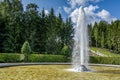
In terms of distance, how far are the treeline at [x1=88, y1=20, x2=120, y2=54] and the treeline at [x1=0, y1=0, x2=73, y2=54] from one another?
1809 centimetres

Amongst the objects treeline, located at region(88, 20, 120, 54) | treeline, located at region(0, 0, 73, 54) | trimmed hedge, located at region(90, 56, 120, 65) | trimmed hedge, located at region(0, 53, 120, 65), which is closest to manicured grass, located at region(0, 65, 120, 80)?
trimmed hedge, located at region(0, 53, 120, 65)

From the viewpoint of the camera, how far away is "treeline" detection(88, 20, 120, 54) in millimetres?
74500

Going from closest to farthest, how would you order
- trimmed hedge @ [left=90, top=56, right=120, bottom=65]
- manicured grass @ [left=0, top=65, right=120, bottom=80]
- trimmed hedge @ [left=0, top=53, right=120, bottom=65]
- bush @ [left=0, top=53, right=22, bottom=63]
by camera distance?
manicured grass @ [left=0, top=65, right=120, bottom=80] → bush @ [left=0, top=53, right=22, bottom=63] → trimmed hedge @ [left=0, top=53, right=120, bottom=65] → trimmed hedge @ [left=90, top=56, right=120, bottom=65]

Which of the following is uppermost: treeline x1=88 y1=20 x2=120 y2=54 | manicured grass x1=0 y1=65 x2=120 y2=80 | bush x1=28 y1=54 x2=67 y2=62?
treeline x1=88 y1=20 x2=120 y2=54

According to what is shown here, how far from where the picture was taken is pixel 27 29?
57594 mm

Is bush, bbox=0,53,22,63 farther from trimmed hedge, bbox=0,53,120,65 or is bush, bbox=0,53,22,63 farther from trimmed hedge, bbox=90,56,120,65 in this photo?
trimmed hedge, bbox=90,56,120,65

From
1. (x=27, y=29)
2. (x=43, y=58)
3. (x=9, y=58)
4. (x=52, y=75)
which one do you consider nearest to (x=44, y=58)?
(x=43, y=58)

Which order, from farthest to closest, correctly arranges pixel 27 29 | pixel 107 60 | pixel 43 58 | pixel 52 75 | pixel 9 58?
pixel 27 29
pixel 107 60
pixel 43 58
pixel 9 58
pixel 52 75

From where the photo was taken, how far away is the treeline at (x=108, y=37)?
244 feet

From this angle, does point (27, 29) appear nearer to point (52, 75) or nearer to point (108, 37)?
point (108, 37)

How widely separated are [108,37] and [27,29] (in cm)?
3076

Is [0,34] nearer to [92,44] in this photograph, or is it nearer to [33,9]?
[33,9]

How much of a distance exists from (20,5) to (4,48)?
11638mm

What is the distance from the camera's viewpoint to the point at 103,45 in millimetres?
82438
